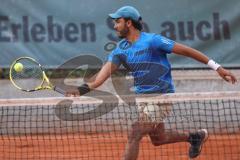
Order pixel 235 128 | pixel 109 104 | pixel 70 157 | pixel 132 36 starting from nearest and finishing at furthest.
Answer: pixel 132 36
pixel 70 157
pixel 109 104
pixel 235 128

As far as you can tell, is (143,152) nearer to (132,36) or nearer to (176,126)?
(176,126)

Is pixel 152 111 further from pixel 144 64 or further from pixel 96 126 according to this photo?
pixel 96 126

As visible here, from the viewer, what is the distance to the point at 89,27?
8.67 m

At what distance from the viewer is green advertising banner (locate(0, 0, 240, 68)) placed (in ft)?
28.3

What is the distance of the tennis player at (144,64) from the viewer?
16.5 feet

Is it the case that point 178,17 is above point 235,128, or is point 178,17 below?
above

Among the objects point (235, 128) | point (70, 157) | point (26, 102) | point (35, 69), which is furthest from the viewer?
point (235, 128)

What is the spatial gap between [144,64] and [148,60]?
6 cm

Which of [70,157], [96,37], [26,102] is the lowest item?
[70,157]

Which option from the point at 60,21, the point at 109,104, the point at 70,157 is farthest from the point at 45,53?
the point at 70,157

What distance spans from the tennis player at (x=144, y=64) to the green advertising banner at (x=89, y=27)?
340cm

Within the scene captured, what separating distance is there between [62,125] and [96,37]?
1.26 meters

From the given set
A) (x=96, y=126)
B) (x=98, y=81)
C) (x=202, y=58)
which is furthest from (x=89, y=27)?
(x=202, y=58)

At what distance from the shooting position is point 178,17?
8.68 m
